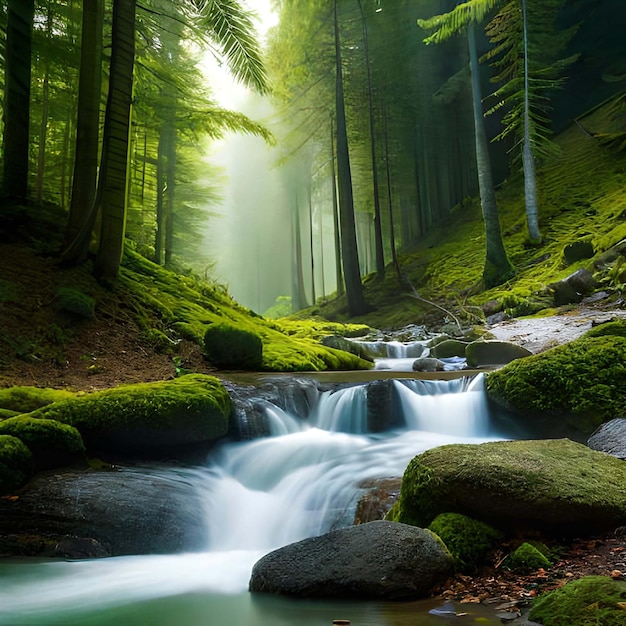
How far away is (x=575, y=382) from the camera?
521 centimetres

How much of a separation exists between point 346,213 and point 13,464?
52.9ft

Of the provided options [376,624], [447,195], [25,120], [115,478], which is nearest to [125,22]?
[25,120]

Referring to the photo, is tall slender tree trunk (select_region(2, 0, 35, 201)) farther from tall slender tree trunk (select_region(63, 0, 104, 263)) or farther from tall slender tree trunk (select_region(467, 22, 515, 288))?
tall slender tree trunk (select_region(467, 22, 515, 288))

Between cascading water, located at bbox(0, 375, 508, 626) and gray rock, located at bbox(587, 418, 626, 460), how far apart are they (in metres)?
1.53

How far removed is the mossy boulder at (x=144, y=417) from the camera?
4758mm

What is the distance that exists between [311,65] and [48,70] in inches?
467

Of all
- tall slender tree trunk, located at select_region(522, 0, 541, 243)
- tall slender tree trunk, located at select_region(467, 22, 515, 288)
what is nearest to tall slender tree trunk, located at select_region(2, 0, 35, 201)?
tall slender tree trunk, located at select_region(467, 22, 515, 288)

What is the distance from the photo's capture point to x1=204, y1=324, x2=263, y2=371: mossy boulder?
848 cm

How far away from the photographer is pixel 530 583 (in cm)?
252

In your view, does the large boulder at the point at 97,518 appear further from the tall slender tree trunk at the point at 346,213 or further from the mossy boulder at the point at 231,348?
the tall slender tree trunk at the point at 346,213

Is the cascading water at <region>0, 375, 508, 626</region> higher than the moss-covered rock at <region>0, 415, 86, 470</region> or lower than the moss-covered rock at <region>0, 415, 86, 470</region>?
lower

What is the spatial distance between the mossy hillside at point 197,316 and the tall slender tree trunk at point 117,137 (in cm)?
92

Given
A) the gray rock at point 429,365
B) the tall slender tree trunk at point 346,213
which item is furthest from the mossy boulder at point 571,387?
the tall slender tree trunk at point 346,213

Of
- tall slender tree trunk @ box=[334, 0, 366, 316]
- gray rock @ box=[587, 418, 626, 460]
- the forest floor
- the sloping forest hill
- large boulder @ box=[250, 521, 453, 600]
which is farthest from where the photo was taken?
tall slender tree trunk @ box=[334, 0, 366, 316]
